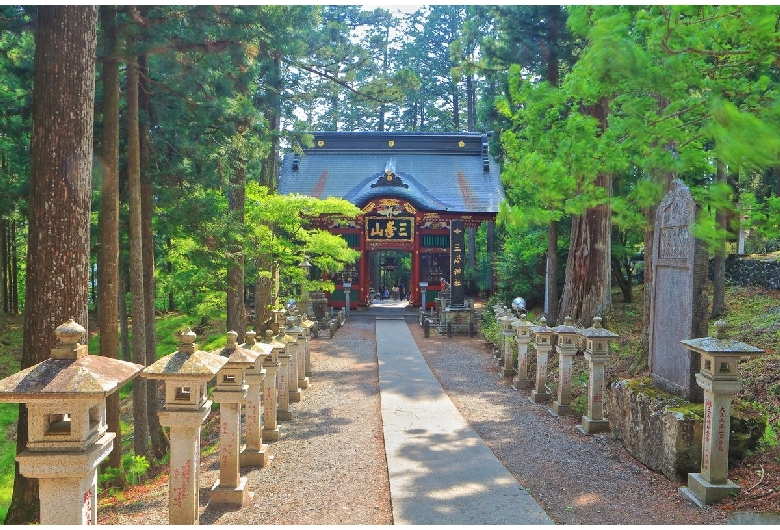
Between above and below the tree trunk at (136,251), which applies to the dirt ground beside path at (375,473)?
below

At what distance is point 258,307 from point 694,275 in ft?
43.6

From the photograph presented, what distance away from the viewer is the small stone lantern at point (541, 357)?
9.85m

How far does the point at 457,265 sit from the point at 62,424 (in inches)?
707

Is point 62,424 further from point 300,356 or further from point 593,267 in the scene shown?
point 593,267

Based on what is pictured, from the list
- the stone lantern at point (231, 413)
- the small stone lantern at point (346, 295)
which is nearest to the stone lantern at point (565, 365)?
the stone lantern at point (231, 413)

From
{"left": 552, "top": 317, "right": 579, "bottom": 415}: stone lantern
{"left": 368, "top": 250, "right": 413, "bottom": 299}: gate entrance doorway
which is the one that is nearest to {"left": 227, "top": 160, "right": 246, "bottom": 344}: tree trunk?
{"left": 552, "top": 317, "right": 579, "bottom": 415}: stone lantern

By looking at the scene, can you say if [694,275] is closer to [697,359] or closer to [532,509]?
[697,359]

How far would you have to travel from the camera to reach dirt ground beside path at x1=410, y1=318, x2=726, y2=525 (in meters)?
5.12

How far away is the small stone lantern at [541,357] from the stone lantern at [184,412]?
666cm

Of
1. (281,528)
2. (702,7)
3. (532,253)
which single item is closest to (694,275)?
(702,7)

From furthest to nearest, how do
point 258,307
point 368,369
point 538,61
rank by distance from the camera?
point 258,307 → point 538,61 → point 368,369

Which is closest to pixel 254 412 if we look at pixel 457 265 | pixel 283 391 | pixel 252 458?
pixel 252 458

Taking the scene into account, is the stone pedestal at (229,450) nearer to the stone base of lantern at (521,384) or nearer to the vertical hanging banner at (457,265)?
the stone base of lantern at (521,384)

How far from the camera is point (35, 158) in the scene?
16.4 feet
